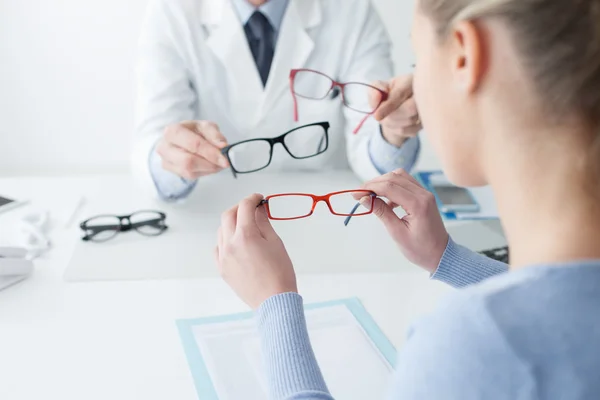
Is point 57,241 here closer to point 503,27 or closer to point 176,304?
point 176,304

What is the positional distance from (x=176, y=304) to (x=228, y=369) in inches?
6.7

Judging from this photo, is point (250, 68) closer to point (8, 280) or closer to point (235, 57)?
point (235, 57)

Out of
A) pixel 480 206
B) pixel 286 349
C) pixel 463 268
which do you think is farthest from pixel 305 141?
pixel 286 349

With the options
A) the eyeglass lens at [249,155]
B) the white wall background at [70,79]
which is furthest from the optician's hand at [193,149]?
the white wall background at [70,79]

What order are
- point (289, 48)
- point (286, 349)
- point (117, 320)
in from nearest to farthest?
1. point (286, 349)
2. point (117, 320)
3. point (289, 48)

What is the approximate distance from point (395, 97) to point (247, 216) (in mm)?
490

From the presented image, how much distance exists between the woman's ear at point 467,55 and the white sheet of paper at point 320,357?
407 millimetres

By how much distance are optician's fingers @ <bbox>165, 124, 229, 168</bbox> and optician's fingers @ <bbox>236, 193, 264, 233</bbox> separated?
0.98ft

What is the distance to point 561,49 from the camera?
0.49 meters

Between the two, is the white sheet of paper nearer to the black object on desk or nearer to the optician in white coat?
the black object on desk

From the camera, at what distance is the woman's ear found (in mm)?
523

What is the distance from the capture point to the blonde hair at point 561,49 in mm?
490

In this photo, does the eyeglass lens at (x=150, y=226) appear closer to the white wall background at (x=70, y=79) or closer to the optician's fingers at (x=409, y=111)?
the optician's fingers at (x=409, y=111)

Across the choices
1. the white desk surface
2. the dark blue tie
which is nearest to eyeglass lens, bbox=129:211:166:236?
the white desk surface
